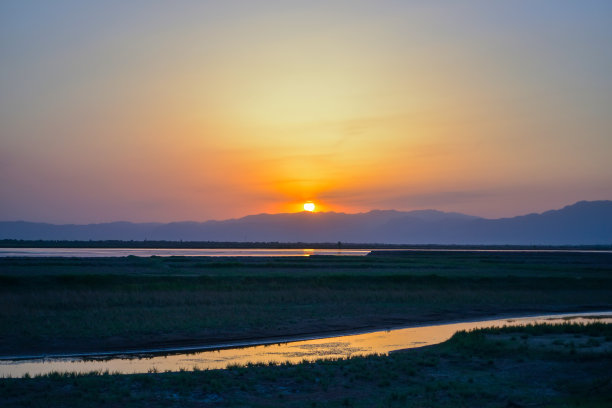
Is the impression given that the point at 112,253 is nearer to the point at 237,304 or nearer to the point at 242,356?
the point at 237,304

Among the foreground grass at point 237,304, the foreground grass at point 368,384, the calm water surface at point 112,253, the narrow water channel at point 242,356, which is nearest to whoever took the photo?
the foreground grass at point 368,384

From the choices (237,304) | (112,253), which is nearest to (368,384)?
(237,304)

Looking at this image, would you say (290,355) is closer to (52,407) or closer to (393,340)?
(393,340)

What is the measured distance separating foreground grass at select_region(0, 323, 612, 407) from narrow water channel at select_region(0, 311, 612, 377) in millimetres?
2589

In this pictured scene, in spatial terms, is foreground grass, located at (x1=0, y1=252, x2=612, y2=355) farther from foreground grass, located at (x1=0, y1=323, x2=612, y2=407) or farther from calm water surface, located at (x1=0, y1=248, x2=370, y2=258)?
calm water surface, located at (x1=0, y1=248, x2=370, y2=258)

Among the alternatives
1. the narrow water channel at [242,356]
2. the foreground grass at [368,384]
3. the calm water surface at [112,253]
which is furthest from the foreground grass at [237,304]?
the calm water surface at [112,253]

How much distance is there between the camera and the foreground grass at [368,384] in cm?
1436

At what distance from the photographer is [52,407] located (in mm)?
13375

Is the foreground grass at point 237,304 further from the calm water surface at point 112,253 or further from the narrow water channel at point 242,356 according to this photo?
the calm water surface at point 112,253

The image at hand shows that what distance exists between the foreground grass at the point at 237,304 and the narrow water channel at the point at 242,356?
258 centimetres

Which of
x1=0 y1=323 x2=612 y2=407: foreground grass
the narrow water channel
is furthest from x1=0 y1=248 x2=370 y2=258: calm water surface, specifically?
x1=0 y1=323 x2=612 y2=407: foreground grass

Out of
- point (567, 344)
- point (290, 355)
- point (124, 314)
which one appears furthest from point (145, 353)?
point (567, 344)

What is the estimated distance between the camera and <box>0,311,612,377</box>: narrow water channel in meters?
20.0

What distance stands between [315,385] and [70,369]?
9.37m
